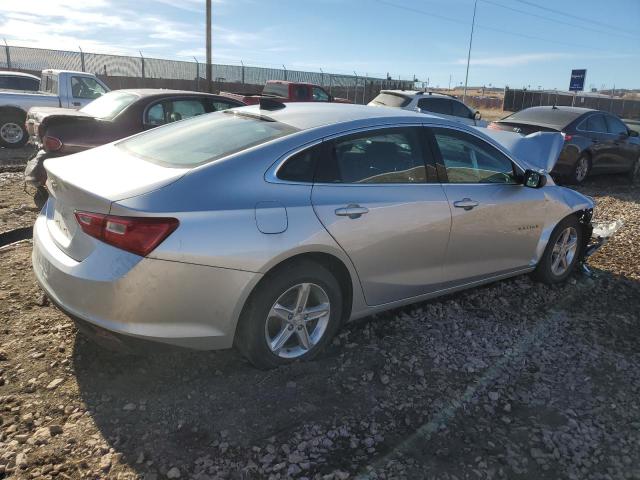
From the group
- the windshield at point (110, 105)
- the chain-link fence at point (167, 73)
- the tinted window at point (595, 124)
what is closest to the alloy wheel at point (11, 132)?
the windshield at point (110, 105)

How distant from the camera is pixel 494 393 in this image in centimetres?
321

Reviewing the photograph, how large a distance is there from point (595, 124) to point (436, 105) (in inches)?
152

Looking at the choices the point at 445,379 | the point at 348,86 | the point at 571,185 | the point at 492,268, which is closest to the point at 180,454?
the point at 445,379

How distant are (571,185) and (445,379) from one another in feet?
28.2

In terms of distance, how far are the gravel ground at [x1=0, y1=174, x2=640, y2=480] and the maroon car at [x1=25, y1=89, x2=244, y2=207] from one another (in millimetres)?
2317

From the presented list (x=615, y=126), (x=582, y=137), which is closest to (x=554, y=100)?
(x=615, y=126)

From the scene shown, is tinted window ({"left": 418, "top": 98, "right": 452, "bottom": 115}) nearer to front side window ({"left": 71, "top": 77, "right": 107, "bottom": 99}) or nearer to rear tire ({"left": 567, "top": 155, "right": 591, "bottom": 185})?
rear tire ({"left": 567, "top": 155, "right": 591, "bottom": 185})

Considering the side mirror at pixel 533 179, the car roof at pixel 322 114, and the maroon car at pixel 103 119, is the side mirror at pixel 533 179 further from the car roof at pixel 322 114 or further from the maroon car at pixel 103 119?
the maroon car at pixel 103 119

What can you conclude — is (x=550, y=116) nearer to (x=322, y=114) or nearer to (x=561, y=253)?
(x=561, y=253)

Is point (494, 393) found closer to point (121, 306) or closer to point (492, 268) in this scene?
point (492, 268)

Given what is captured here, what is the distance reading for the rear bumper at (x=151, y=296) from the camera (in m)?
2.63

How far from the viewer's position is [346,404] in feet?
9.86

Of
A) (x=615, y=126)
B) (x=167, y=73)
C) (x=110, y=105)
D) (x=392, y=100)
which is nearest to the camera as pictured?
(x=110, y=105)

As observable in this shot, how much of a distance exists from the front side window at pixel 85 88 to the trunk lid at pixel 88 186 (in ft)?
33.9
